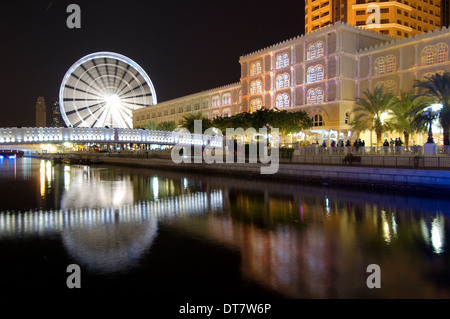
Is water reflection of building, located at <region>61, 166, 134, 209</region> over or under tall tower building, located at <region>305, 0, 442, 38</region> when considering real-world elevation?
under

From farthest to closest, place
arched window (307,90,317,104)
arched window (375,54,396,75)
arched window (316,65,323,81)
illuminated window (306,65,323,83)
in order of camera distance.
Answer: arched window (307,90,317,104)
illuminated window (306,65,323,83)
arched window (316,65,323,81)
arched window (375,54,396,75)

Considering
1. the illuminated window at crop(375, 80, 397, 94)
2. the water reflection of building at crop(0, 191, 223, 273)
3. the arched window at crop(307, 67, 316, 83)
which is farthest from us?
the arched window at crop(307, 67, 316, 83)

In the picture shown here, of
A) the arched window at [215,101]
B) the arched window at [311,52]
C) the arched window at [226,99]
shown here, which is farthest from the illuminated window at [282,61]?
the arched window at [215,101]

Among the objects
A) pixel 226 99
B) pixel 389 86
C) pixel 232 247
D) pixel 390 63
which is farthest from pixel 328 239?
pixel 226 99

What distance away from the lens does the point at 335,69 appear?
41562 mm

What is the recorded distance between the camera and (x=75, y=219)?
50.2 ft

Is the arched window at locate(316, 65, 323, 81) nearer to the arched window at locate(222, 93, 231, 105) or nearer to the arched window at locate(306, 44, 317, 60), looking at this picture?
the arched window at locate(306, 44, 317, 60)

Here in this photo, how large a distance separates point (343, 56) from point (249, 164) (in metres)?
19.1

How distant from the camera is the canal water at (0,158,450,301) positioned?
756 centimetres

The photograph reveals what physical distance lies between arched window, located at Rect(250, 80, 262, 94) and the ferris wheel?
21.4 meters

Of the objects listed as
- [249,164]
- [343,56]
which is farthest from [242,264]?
[343,56]

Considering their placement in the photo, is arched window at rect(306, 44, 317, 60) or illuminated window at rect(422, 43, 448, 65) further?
arched window at rect(306, 44, 317, 60)

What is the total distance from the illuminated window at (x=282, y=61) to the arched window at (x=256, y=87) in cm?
409

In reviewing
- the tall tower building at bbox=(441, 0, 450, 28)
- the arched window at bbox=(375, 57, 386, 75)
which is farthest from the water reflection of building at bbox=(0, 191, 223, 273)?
the tall tower building at bbox=(441, 0, 450, 28)
